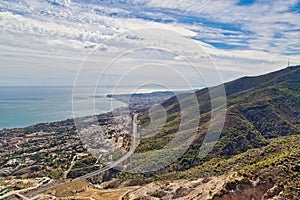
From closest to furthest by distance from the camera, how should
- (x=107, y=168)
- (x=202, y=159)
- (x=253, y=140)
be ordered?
(x=202, y=159) < (x=107, y=168) < (x=253, y=140)

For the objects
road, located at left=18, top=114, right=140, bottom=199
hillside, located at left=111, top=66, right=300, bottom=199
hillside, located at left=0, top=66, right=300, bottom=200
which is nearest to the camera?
hillside, located at left=0, top=66, right=300, bottom=200

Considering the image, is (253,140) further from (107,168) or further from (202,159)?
(107,168)

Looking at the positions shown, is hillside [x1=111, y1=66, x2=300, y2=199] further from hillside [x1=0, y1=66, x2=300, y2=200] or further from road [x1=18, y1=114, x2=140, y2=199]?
road [x1=18, y1=114, x2=140, y2=199]

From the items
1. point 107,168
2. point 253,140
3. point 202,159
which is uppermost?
point 253,140

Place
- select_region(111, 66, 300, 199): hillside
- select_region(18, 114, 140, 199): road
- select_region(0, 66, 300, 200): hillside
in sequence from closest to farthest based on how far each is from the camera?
select_region(0, 66, 300, 200): hillside < select_region(111, 66, 300, 199): hillside < select_region(18, 114, 140, 199): road

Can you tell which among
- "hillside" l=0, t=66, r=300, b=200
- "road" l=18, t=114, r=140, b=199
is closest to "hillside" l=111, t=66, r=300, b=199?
"hillside" l=0, t=66, r=300, b=200

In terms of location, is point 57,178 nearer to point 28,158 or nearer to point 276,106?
point 28,158

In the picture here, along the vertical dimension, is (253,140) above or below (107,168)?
above

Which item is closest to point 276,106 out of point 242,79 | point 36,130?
point 242,79

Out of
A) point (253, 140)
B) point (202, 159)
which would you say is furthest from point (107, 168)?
point (253, 140)

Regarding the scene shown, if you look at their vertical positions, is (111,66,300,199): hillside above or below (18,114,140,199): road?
above

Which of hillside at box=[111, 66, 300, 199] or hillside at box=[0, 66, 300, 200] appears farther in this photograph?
hillside at box=[111, 66, 300, 199]
